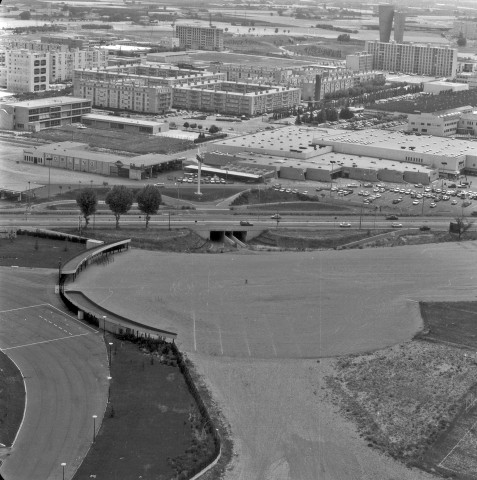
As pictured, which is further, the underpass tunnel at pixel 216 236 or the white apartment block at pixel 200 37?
the white apartment block at pixel 200 37

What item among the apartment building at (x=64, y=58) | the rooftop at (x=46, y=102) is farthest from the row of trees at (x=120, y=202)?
the apartment building at (x=64, y=58)

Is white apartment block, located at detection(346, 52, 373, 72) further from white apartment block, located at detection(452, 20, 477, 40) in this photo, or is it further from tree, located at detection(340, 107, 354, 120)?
white apartment block, located at detection(452, 20, 477, 40)

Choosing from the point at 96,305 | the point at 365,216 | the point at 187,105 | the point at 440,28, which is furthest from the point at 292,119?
the point at 440,28

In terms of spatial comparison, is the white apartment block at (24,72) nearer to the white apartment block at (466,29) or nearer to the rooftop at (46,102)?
the rooftop at (46,102)

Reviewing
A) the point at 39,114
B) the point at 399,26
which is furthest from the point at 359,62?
the point at 39,114

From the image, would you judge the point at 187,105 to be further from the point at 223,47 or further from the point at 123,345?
the point at 123,345

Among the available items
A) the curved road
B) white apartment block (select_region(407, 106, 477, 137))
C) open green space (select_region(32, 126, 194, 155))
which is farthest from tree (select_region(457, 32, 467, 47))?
the curved road
